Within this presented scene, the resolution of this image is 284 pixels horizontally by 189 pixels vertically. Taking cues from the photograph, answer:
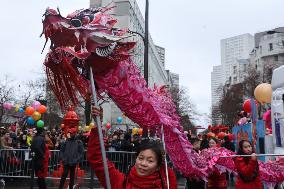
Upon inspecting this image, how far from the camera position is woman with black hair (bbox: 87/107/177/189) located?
3387mm

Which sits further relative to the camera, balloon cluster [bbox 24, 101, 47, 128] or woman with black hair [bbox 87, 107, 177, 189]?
balloon cluster [bbox 24, 101, 47, 128]

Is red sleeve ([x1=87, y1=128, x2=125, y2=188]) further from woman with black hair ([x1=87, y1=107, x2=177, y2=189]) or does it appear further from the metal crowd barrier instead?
the metal crowd barrier

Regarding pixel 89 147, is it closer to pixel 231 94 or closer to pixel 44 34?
pixel 44 34

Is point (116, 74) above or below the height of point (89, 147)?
above

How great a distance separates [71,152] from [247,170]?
5.60 m

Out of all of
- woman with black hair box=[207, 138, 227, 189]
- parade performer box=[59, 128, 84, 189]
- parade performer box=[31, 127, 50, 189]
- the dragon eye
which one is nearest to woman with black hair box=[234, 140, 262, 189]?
woman with black hair box=[207, 138, 227, 189]

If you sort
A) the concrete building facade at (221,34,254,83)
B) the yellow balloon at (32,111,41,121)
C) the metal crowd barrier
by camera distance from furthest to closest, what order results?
1. the concrete building facade at (221,34,254,83)
2. the yellow balloon at (32,111,41,121)
3. the metal crowd barrier

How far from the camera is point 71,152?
10539 mm

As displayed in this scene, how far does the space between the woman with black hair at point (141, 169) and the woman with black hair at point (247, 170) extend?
272cm

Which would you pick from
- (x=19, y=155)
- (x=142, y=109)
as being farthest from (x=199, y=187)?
(x=19, y=155)

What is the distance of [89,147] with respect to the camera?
3.57 m

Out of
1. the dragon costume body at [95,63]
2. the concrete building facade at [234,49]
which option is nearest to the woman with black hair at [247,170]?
the dragon costume body at [95,63]

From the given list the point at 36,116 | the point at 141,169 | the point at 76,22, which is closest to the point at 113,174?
the point at 141,169

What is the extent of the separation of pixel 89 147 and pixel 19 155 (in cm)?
1037
